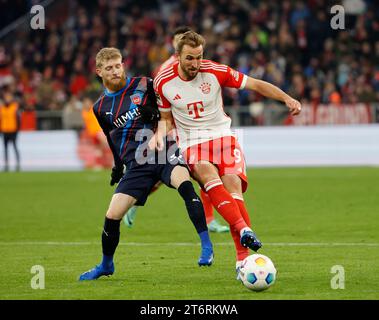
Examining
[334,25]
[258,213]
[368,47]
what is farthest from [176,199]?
[368,47]

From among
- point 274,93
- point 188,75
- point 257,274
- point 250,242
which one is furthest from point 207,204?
point 257,274

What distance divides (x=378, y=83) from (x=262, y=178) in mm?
6284

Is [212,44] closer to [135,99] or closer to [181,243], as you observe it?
[181,243]

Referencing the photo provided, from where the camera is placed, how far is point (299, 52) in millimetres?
27578

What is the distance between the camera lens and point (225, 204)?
27.3ft

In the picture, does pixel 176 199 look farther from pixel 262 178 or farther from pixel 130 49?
pixel 130 49

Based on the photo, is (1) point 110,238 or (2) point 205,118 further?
(2) point 205,118

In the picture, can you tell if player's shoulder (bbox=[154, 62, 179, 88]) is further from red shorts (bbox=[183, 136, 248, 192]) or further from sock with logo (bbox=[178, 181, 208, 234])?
sock with logo (bbox=[178, 181, 208, 234])

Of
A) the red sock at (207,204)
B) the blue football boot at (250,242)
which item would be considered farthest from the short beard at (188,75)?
the red sock at (207,204)

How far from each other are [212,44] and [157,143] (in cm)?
2003

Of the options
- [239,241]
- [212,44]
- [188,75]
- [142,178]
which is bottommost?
[239,241]

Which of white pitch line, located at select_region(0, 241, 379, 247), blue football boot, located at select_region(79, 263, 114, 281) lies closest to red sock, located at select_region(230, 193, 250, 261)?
blue football boot, located at select_region(79, 263, 114, 281)

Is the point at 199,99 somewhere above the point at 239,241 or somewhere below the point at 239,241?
above

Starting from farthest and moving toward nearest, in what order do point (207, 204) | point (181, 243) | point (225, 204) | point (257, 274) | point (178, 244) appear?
point (207, 204), point (181, 243), point (178, 244), point (225, 204), point (257, 274)
